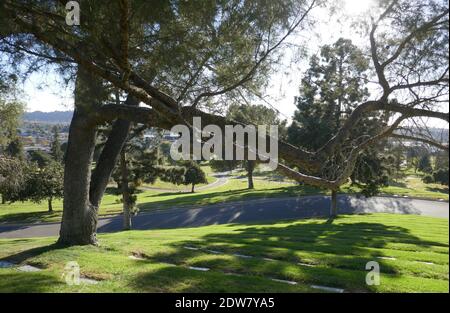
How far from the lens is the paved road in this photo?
91.6ft

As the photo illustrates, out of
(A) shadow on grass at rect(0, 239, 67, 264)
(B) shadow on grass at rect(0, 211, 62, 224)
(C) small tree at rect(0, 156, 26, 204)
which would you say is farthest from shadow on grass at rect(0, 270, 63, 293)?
(B) shadow on grass at rect(0, 211, 62, 224)

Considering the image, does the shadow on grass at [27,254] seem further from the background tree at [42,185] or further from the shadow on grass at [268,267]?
the background tree at [42,185]

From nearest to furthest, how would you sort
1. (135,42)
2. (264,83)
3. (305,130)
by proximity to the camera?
(135,42), (264,83), (305,130)

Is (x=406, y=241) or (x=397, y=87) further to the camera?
(x=406, y=241)

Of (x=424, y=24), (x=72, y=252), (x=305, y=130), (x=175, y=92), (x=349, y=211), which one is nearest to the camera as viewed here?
(x=424, y=24)

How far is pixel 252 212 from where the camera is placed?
106 feet

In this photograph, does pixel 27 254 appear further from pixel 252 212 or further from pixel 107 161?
pixel 252 212

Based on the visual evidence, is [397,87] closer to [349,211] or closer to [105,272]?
[105,272]

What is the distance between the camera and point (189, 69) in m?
7.27

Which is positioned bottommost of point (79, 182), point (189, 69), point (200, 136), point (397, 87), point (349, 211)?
point (349, 211)

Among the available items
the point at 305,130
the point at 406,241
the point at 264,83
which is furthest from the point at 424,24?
the point at 305,130

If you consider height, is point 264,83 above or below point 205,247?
above

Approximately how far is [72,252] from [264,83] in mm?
5566

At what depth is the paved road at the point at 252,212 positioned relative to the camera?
27.9 m
